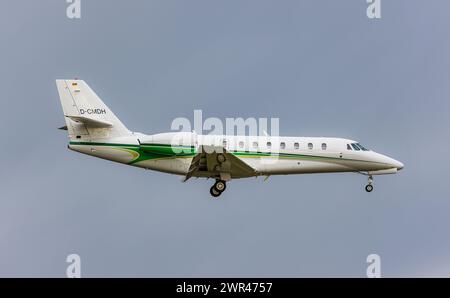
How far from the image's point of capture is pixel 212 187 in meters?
42.1

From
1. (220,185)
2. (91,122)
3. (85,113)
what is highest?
(85,113)

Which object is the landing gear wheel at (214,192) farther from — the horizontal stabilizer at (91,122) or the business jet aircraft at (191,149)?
the horizontal stabilizer at (91,122)

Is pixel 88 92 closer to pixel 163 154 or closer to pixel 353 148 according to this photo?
pixel 163 154

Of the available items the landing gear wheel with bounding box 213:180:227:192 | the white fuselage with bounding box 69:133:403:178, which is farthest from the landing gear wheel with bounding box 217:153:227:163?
the landing gear wheel with bounding box 213:180:227:192

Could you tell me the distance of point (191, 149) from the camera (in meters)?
41.6

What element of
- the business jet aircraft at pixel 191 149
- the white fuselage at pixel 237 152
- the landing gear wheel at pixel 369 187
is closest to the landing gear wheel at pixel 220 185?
the business jet aircraft at pixel 191 149

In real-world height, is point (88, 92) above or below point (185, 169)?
above

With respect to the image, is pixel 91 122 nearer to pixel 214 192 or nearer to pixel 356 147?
pixel 214 192

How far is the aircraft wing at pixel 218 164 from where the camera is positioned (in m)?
40.2

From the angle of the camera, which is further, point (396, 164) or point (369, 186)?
point (396, 164)

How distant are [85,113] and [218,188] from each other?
21.0ft

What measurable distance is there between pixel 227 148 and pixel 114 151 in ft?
15.2

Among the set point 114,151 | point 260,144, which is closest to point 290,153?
point 260,144

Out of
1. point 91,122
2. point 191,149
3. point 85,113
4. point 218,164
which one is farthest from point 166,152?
point 85,113
